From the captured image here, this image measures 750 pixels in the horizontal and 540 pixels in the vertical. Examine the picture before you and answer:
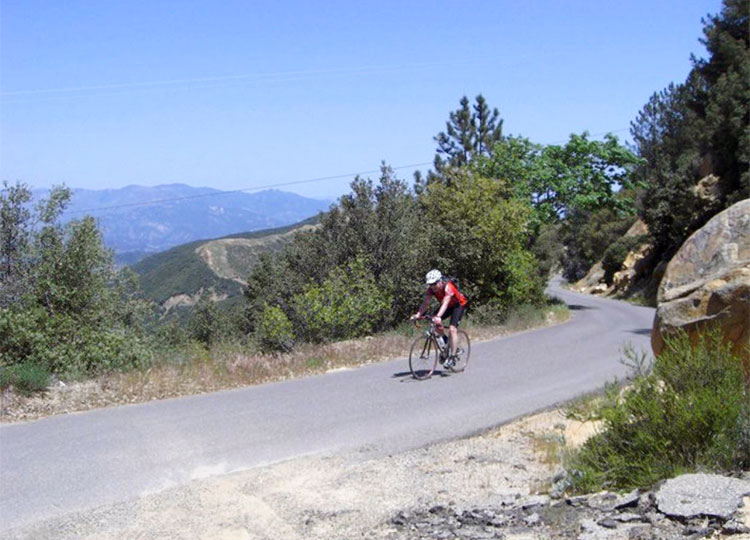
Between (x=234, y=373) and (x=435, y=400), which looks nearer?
(x=435, y=400)

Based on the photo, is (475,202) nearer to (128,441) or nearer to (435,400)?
(435,400)

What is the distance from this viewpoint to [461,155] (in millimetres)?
39875

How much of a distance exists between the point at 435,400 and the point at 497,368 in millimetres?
3098

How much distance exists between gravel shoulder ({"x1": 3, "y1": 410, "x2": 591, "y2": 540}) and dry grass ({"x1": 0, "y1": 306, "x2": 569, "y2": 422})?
3.81 metres

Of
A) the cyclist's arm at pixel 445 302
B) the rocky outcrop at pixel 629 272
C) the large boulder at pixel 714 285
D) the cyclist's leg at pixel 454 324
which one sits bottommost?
the rocky outcrop at pixel 629 272

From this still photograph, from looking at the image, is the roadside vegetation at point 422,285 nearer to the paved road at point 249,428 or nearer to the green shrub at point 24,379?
the green shrub at point 24,379

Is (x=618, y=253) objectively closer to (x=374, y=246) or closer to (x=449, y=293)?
(x=374, y=246)

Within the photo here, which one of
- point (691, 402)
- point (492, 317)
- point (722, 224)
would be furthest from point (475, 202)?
point (691, 402)

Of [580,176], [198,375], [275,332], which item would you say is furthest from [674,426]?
[580,176]

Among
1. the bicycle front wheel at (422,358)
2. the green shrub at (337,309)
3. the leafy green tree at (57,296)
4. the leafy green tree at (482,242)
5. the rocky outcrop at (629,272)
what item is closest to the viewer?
the leafy green tree at (57,296)

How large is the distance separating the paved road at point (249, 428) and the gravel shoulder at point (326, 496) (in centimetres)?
32

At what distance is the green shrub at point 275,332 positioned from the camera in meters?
15.8

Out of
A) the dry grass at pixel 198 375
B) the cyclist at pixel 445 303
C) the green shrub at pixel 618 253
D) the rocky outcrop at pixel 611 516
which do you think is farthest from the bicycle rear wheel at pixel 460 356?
the green shrub at pixel 618 253

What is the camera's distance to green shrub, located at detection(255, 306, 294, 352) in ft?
51.8
